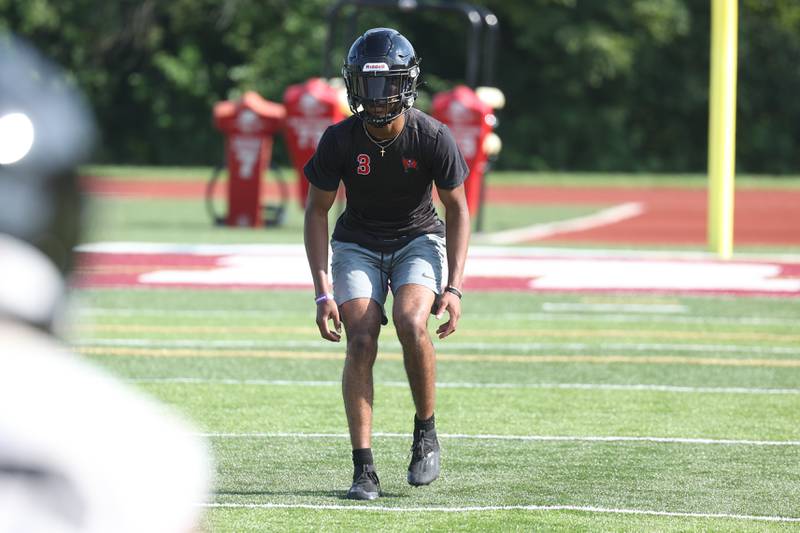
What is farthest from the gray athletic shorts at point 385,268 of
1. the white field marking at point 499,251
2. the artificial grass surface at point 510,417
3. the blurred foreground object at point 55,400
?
the white field marking at point 499,251

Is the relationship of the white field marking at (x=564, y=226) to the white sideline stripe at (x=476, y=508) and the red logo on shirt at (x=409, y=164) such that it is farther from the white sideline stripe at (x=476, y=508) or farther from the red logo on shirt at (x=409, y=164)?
the white sideline stripe at (x=476, y=508)

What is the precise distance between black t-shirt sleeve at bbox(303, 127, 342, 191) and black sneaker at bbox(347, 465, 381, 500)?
3.45 feet

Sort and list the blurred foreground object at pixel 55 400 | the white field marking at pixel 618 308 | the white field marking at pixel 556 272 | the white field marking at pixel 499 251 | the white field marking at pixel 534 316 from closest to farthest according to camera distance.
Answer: the blurred foreground object at pixel 55 400 < the white field marking at pixel 534 316 < the white field marking at pixel 618 308 < the white field marking at pixel 556 272 < the white field marking at pixel 499 251

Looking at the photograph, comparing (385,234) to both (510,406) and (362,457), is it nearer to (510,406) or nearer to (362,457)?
(362,457)

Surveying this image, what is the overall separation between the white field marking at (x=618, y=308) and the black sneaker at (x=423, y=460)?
6.38 m

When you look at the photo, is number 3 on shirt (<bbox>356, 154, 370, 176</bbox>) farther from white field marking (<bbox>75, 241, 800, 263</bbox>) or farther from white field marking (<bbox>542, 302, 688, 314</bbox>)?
white field marking (<bbox>75, 241, 800, 263</bbox>)

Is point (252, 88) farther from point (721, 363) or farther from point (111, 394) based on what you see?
point (111, 394)

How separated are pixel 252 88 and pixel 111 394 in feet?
125

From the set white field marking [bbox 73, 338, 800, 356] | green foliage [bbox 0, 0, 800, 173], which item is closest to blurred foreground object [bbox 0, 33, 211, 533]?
white field marking [bbox 73, 338, 800, 356]

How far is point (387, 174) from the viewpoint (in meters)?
5.66

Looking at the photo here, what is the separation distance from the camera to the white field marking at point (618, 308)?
11898mm

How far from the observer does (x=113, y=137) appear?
40.3 metres

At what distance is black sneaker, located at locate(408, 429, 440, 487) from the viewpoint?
558cm

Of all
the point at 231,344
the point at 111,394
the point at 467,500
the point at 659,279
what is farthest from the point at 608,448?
the point at 659,279
